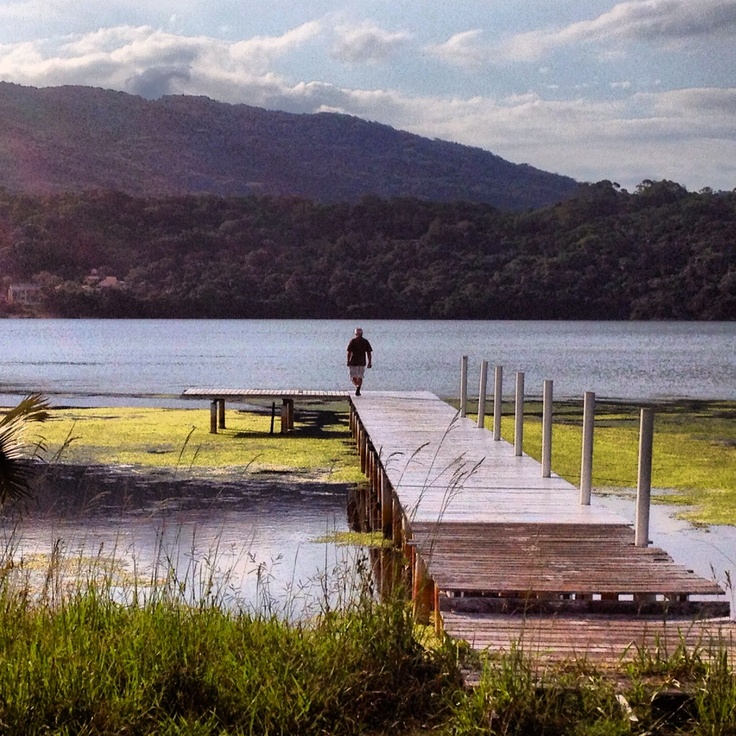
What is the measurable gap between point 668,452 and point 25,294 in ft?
361

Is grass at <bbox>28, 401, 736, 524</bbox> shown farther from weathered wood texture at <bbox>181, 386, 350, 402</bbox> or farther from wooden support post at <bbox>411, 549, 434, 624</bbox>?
wooden support post at <bbox>411, 549, 434, 624</bbox>

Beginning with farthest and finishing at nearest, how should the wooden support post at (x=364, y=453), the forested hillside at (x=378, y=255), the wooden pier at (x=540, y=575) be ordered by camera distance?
the forested hillside at (x=378, y=255), the wooden support post at (x=364, y=453), the wooden pier at (x=540, y=575)

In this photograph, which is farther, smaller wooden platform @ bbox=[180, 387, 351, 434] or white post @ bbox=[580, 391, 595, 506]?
smaller wooden platform @ bbox=[180, 387, 351, 434]

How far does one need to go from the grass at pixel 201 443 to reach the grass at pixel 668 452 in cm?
303

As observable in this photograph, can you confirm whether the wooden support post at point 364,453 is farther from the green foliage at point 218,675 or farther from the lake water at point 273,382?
the green foliage at point 218,675

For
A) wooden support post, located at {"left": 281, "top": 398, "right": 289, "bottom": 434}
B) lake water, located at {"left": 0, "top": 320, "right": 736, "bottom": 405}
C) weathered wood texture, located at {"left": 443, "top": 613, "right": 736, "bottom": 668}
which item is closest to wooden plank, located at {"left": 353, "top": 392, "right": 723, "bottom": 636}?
weathered wood texture, located at {"left": 443, "top": 613, "right": 736, "bottom": 668}

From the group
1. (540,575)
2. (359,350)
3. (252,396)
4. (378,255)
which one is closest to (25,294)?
(378,255)

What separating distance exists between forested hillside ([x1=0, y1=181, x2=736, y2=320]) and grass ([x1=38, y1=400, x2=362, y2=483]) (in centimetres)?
8333

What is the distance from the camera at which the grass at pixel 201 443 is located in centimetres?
1666

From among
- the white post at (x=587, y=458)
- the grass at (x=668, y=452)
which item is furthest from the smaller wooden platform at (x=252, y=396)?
the white post at (x=587, y=458)

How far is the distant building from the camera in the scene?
118m

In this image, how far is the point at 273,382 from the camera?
144 feet

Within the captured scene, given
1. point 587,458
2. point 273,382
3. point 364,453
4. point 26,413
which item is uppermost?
point 26,413

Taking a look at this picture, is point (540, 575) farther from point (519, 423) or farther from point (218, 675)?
point (519, 423)
